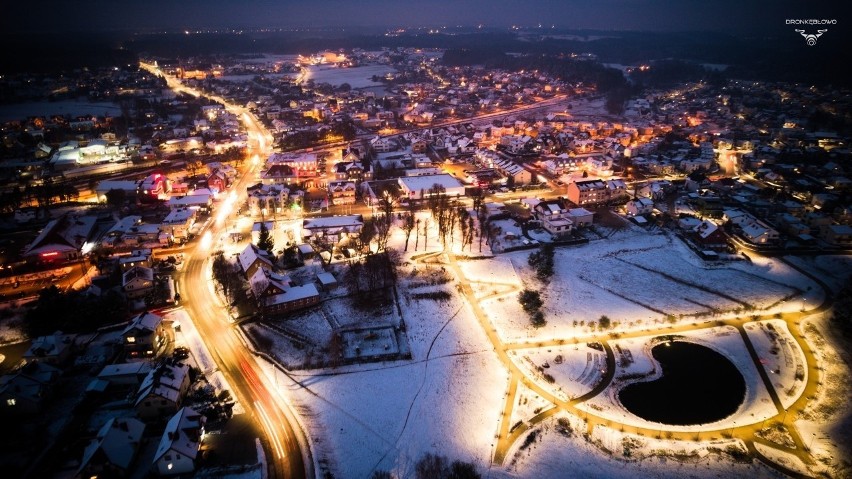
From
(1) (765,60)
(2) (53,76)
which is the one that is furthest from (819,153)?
(2) (53,76)

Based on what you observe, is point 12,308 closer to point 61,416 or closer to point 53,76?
point 61,416

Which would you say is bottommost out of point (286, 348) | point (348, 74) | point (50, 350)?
point (286, 348)

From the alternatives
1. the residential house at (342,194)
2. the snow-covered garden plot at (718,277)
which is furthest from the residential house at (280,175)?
the snow-covered garden plot at (718,277)

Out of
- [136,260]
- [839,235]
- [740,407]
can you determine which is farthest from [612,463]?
[839,235]

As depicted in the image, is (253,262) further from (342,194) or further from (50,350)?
(342,194)

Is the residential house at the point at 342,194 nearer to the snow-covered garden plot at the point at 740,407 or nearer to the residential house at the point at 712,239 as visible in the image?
the snow-covered garden plot at the point at 740,407

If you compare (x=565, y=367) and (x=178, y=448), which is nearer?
(x=178, y=448)
